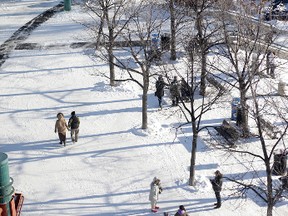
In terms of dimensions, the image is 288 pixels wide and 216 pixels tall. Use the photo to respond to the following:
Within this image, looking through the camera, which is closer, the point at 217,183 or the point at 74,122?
the point at 217,183

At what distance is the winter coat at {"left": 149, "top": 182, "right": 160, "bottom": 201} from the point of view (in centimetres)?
1383

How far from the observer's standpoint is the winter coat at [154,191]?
13828 mm

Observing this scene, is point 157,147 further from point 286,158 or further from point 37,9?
point 37,9

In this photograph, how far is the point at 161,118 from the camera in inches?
797

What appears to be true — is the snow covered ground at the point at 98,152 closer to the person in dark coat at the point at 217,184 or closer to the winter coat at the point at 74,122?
the person in dark coat at the point at 217,184

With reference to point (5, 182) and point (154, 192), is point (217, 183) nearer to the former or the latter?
point (154, 192)

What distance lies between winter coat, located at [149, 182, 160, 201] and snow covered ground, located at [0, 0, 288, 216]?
0.55 m

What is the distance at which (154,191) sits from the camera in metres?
13.8

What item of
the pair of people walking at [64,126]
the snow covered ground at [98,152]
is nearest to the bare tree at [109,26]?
the snow covered ground at [98,152]

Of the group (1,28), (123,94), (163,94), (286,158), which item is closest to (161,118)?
(163,94)

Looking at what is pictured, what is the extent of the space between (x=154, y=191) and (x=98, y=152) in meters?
4.23

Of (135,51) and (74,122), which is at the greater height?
(135,51)

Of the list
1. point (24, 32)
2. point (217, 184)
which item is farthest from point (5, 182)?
point (24, 32)

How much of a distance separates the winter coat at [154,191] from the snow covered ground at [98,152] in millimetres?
554
